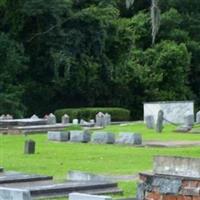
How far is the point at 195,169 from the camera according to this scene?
31.6ft

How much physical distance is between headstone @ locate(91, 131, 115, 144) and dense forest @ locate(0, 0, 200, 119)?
24699 millimetres

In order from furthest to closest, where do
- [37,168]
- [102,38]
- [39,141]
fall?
[102,38], [39,141], [37,168]

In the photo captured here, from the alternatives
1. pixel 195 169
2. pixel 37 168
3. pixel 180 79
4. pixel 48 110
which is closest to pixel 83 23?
pixel 48 110

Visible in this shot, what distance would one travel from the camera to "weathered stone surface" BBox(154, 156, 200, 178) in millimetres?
9648

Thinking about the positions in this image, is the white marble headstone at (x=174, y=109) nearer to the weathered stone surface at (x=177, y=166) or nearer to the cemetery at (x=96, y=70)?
the cemetery at (x=96, y=70)

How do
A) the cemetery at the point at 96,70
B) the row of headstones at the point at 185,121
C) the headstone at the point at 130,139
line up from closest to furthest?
the headstone at the point at 130,139 < the row of headstones at the point at 185,121 < the cemetery at the point at 96,70

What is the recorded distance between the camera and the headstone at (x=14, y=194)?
1005 cm

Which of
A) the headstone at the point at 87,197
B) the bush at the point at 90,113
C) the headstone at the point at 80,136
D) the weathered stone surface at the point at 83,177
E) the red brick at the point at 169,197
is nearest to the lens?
the headstone at the point at 87,197

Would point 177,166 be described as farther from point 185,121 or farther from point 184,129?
point 185,121

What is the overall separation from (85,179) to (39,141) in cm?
1530

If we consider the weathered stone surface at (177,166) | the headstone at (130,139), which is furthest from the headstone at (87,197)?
the headstone at (130,139)

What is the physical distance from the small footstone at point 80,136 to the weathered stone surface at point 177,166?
18806 mm

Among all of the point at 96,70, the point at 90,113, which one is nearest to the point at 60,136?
the point at 90,113

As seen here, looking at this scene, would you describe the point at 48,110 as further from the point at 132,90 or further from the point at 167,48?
the point at 167,48
